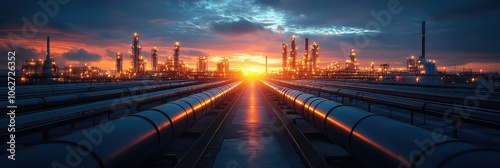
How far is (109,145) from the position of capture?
483 centimetres

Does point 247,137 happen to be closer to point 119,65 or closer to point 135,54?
point 135,54

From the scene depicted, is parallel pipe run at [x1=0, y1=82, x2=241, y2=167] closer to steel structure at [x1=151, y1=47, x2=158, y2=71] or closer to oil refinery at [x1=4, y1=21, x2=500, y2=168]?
oil refinery at [x1=4, y1=21, x2=500, y2=168]

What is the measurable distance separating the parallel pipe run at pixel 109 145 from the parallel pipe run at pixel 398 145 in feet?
13.4

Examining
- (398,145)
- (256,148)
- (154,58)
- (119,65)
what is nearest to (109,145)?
(398,145)

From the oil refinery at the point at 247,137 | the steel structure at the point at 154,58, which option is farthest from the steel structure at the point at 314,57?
the oil refinery at the point at 247,137

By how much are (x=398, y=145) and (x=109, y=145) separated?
171 inches

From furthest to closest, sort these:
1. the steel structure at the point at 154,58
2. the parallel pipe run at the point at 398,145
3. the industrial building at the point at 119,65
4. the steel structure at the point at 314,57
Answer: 1. the steel structure at the point at 314,57
2. the industrial building at the point at 119,65
3. the steel structure at the point at 154,58
4. the parallel pipe run at the point at 398,145

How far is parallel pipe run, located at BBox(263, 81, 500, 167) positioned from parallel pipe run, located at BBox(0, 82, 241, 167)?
407cm

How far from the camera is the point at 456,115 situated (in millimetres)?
9312

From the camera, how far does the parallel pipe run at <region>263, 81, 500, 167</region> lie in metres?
3.80

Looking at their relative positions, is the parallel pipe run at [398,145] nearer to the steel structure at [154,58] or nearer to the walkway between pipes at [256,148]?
the walkway between pipes at [256,148]

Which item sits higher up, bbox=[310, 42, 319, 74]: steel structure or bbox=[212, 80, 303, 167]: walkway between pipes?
bbox=[310, 42, 319, 74]: steel structure

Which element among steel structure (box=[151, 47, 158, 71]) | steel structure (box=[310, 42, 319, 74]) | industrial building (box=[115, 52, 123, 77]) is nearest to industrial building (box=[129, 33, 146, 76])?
steel structure (box=[151, 47, 158, 71])

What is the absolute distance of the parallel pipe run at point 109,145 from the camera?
3.82 metres
